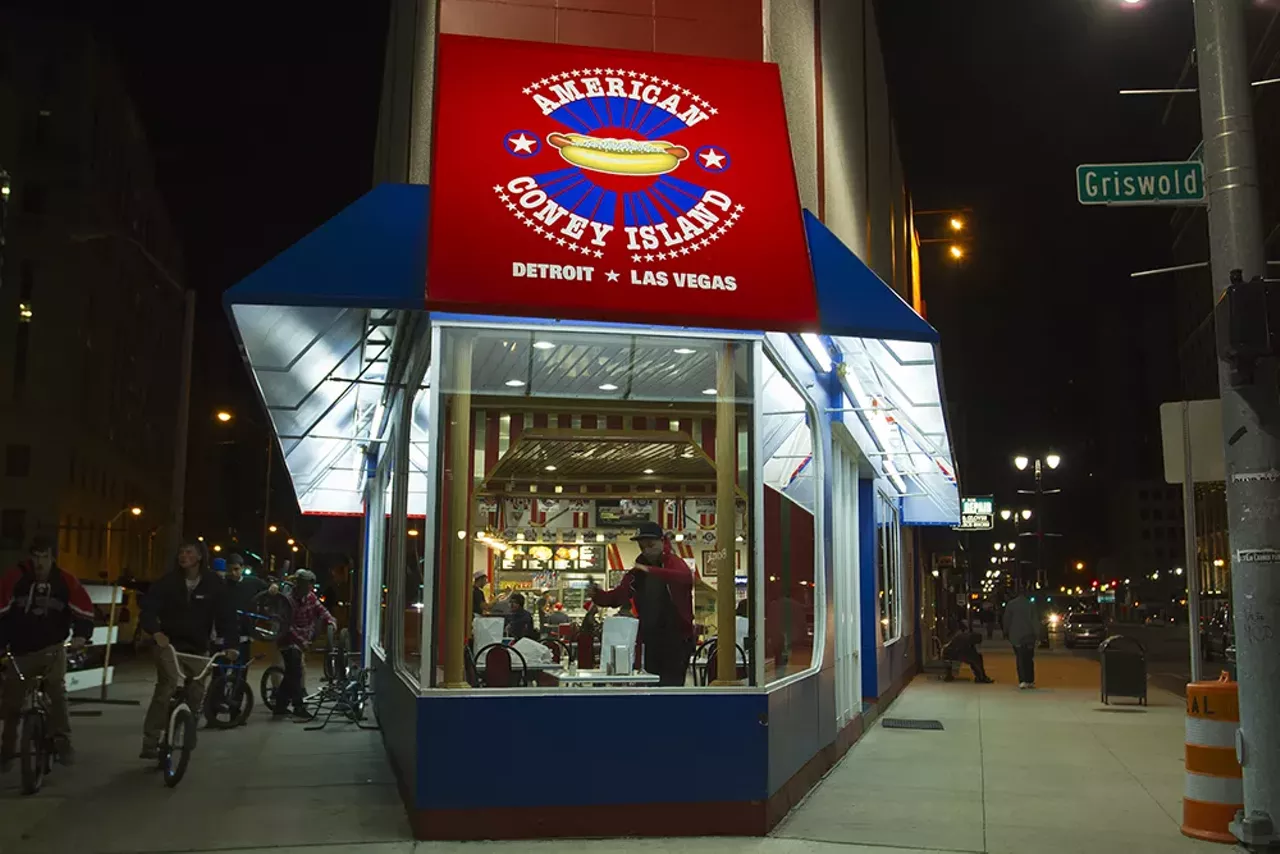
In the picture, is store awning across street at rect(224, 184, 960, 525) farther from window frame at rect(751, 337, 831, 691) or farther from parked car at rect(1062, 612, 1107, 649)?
parked car at rect(1062, 612, 1107, 649)

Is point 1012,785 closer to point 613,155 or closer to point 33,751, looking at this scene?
point 613,155

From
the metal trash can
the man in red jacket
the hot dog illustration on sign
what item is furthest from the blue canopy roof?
the metal trash can

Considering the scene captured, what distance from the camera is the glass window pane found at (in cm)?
877

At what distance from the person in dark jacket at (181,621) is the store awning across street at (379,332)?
1.66 meters

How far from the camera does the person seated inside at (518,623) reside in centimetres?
1020

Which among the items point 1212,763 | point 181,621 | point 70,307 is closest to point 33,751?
point 181,621

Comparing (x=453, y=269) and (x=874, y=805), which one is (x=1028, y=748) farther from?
(x=453, y=269)

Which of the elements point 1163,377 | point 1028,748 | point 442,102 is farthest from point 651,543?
point 1163,377

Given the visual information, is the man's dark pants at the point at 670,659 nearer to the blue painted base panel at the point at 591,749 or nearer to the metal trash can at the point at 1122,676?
the blue painted base panel at the point at 591,749

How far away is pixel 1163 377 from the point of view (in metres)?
150

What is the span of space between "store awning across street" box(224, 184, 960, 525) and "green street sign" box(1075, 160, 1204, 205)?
163 centimetres

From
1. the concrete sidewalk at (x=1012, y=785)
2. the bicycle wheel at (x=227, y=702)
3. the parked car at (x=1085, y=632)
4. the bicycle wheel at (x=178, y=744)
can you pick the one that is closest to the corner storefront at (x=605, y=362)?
the concrete sidewalk at (x=1012, y=785)

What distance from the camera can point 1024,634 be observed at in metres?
21.3

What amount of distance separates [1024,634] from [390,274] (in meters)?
16.8
